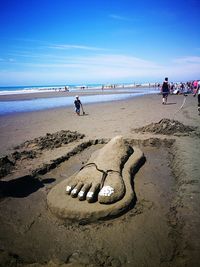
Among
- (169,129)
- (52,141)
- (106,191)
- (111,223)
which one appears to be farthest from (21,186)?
(169,129)

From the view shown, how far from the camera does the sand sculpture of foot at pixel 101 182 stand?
10.8ft

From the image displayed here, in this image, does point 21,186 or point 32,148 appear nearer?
point 21,186

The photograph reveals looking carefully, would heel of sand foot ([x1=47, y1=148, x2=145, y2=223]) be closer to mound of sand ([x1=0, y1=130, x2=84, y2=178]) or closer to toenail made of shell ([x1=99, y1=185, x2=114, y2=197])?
toenail made of shell ([x1=99, y1=185, x2=114, y2=197])

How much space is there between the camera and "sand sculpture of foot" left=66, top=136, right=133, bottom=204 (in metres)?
3.28

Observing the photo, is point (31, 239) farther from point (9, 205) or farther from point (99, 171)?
point (99, 171)

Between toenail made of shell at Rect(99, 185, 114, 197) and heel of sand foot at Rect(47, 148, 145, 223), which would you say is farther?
toenail made of shell at Rect(99, 185, 114, 197)

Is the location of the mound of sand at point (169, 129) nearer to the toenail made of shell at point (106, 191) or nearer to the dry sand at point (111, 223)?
the dry sand at point (111, 223)

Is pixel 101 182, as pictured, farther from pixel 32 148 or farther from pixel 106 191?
pixel 32 148

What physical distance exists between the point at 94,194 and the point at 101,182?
35cm

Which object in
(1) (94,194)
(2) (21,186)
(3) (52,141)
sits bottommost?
(2) (21,186)

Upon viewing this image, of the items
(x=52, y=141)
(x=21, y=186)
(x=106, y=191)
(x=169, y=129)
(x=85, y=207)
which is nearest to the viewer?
(x=85, y=207)

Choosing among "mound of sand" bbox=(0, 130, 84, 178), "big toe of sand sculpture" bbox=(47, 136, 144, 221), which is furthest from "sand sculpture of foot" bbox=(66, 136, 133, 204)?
"mound of sand" bbox=(0, 130, 84, 178)

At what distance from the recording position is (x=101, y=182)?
3627 mm

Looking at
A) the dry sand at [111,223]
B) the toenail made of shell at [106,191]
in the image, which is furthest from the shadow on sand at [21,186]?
the toenail made of shell at [106,191]
